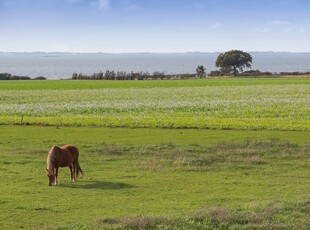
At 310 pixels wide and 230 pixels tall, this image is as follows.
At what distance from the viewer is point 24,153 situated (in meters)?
26.0

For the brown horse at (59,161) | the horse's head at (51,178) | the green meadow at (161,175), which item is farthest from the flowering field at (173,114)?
the horse's head at (51,178)

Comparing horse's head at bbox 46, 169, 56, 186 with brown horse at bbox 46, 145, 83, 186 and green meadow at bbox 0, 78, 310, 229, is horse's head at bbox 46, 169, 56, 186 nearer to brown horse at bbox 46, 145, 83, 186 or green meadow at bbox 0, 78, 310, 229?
brown horse at bbox 46, 145, 83, 186

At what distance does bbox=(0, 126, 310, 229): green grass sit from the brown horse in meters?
0.36

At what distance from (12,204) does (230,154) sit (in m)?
11.7

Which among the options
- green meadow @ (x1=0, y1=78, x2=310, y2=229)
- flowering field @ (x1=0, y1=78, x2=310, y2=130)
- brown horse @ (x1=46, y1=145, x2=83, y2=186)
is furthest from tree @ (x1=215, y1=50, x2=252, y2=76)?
brown horse @ (x1=46, y1=145, x2=83, y2=186)

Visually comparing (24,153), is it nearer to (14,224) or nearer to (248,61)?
(14,224)

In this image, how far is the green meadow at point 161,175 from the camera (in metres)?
14.7

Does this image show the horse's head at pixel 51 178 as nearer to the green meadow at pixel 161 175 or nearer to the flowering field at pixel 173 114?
the green meadow at pixel 161 175

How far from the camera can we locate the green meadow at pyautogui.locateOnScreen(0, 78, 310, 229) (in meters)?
14.7

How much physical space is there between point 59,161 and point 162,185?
349 centimetres

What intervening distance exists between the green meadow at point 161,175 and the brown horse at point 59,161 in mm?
356

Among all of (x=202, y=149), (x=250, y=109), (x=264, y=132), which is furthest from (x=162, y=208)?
(x=250, y=109)

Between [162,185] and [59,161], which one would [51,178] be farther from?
[162,185]

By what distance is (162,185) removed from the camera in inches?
750
